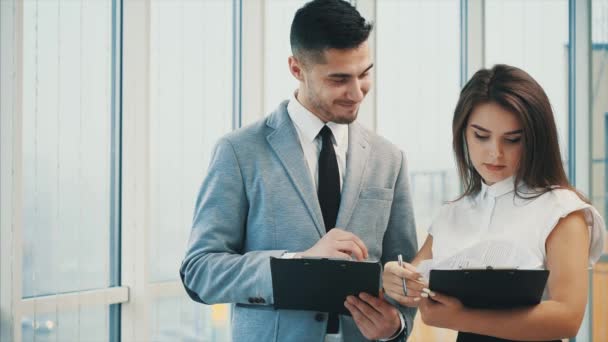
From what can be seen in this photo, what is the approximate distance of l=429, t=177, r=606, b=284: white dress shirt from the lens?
1.68 meters

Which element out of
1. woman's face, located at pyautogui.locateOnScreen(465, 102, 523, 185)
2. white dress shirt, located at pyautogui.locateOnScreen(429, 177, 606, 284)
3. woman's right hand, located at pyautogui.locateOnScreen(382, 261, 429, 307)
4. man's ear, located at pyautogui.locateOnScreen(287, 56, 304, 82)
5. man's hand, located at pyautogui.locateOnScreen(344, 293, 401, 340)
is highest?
man's ear, located at pyautogui.locateOnScreen(287, 56, 304, 82)

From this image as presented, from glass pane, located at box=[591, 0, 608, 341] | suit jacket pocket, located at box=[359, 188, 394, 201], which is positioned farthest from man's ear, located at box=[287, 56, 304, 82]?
glass pane, located at box=[591, 0, 608, 341]

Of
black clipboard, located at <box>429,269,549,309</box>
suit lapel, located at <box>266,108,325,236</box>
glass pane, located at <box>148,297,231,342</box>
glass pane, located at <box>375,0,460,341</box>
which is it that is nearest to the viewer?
black clipboard, located at <box>429,269,549,309</box>

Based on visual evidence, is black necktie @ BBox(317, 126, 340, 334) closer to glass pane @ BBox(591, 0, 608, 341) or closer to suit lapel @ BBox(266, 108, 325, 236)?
suit lapel @ BBox(266, 108, 325, 236)

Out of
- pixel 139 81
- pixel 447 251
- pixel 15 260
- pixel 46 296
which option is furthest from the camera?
pixel 139 81

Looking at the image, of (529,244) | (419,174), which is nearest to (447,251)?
(529,244)

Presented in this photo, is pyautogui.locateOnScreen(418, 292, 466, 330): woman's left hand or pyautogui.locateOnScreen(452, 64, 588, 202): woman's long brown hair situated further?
pyautogui.locateOnScreen(452, 64, 588, 202): woman's long brown hair

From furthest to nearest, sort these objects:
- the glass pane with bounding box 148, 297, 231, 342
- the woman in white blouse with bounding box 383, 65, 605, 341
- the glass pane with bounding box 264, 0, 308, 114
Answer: the glass pane with bounding box 264, 0, 308, 114 → the glass pane with bounding box 148, 297, 231, 342 → the woman in white blouse with bounding box 383, 65, 605, 341

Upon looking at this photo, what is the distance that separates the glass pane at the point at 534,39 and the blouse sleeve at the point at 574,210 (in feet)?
8.88

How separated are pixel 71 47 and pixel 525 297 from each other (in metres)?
2.15

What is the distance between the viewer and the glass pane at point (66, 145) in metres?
2.69

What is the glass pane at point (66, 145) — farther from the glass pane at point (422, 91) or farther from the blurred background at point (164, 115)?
the glass pane at point (422, 91)

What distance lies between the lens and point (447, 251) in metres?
1.85

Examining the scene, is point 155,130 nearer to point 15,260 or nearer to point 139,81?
point 139,81
